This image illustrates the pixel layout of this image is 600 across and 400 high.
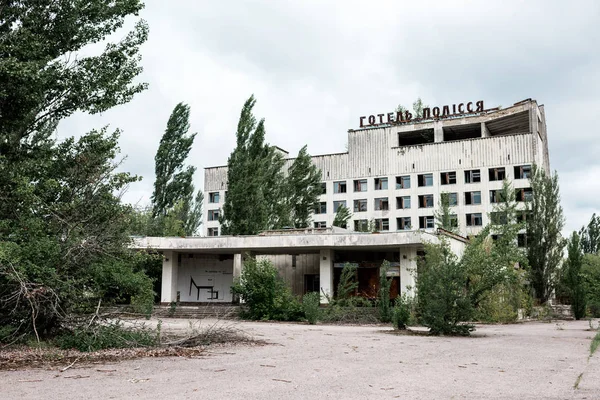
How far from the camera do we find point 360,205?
60062 mm

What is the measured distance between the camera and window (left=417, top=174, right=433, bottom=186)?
57000mm

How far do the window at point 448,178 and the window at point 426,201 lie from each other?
1.89 meters

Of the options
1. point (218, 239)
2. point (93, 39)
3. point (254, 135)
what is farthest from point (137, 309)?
point (254, 135)

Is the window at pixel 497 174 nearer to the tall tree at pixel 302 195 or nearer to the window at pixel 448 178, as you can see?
the window at pixel 448 178

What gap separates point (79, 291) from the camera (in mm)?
12719

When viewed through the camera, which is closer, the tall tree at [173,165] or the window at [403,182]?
the tall tree at [173,165]

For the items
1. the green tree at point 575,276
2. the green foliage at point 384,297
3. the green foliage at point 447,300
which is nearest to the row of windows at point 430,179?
the green tree at point 575,276

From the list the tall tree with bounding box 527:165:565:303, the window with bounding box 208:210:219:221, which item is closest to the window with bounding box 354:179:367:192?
the window with bounding box 208:210:219:221

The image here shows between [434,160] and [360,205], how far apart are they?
871 cm

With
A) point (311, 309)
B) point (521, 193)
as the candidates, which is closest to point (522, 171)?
point (521, 193)

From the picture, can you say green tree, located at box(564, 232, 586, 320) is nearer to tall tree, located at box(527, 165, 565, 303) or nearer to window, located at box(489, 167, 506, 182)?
tall tree, located at box(527, 165, 565, 303)

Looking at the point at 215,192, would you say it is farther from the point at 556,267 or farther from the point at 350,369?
the point at 350,369

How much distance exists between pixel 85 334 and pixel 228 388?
5636 millimetres

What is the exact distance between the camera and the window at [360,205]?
2356 inches
